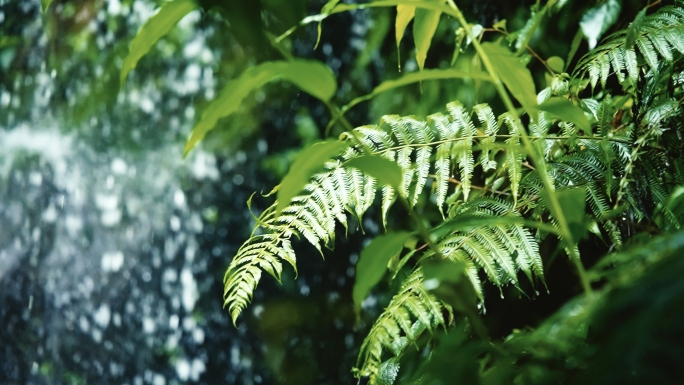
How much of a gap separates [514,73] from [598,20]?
255 mm

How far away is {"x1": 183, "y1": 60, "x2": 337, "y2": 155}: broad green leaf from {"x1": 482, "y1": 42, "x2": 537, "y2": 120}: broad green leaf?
15 cm

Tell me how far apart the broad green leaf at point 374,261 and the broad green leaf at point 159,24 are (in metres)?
0.20

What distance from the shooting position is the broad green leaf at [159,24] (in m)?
0.35

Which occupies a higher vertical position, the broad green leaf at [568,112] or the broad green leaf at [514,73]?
the broad green leaf at [514,73]

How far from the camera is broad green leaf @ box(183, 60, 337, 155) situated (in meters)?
0.32

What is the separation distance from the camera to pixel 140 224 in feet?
7.52

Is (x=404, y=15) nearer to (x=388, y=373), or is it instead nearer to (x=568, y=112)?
(x=568, y=112)

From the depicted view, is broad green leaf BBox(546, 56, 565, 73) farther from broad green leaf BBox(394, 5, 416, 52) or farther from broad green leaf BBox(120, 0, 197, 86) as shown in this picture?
broad green leaf BBox(120, 0, 197, 86)

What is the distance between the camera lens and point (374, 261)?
354mm

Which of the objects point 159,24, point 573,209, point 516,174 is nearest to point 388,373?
point 516,174

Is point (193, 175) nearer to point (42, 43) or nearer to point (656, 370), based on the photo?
point (42, 43)

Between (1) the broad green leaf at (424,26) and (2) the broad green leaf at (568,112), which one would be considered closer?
(2) the broad green leaf at (568,112)

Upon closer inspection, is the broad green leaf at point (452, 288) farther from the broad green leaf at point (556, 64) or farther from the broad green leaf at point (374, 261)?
the broad green leaf at point (556, 64)

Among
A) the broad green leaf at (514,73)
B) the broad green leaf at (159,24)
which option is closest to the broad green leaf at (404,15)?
the broad green leaf at (514,73)
